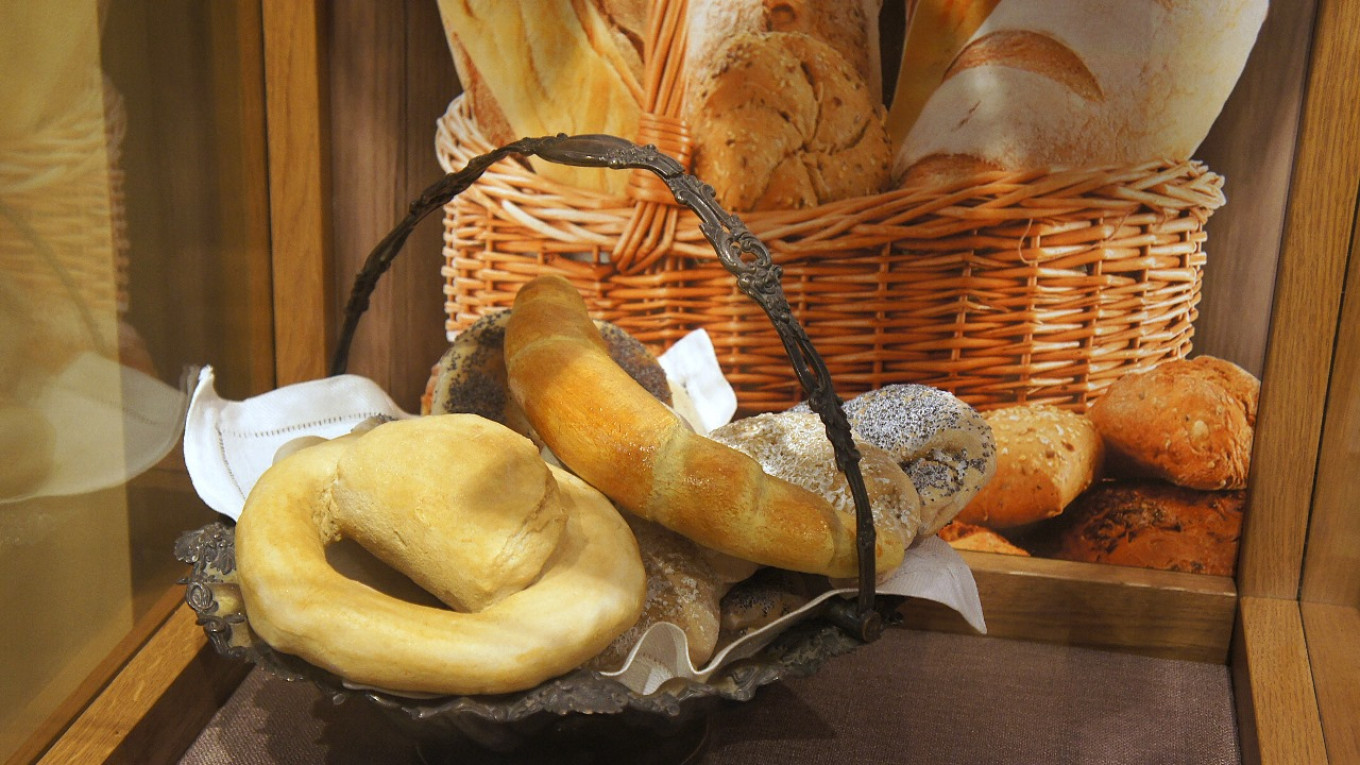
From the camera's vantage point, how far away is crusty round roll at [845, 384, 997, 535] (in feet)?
2.76

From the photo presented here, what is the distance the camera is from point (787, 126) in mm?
1011

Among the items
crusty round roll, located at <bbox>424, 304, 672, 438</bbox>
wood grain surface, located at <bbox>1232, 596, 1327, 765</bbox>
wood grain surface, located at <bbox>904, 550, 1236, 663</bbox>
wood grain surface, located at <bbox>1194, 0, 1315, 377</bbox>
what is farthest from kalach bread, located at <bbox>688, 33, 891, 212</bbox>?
wood grain surface, located at <bbox>1232, 596, 1327, 765</bbox>

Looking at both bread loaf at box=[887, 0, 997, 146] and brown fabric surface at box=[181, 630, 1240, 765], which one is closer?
brown fabric surface at box=[181, 630, 1240, 765]

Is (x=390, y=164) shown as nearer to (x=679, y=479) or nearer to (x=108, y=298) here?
(x=108, y=298)

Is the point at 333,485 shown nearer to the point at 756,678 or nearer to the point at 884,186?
the point at 756,678

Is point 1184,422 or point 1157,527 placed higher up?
point 1184,422

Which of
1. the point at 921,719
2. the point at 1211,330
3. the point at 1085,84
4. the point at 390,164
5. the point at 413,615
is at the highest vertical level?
the point at 1085,84

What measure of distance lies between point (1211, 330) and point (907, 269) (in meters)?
0.30

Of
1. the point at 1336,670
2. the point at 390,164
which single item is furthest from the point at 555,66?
the point at 1336,670

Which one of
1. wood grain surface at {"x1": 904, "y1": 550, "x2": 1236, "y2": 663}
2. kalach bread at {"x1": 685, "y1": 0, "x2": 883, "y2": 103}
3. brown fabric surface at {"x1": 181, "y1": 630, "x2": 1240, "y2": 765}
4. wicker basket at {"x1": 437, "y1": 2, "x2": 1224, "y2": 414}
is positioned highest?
kalach bread at {"x1": 685, "y1": 0, "x2": 883, "y2": 103}

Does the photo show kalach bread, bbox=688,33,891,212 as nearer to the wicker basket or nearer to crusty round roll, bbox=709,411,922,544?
the wicker basket

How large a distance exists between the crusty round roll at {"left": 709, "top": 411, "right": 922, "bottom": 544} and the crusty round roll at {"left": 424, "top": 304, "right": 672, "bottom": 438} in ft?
0.46

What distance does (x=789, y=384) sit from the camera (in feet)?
3.69

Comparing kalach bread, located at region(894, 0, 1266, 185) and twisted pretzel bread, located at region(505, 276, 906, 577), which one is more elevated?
kalach bread, located at region(894, 0, 1266, 185)
